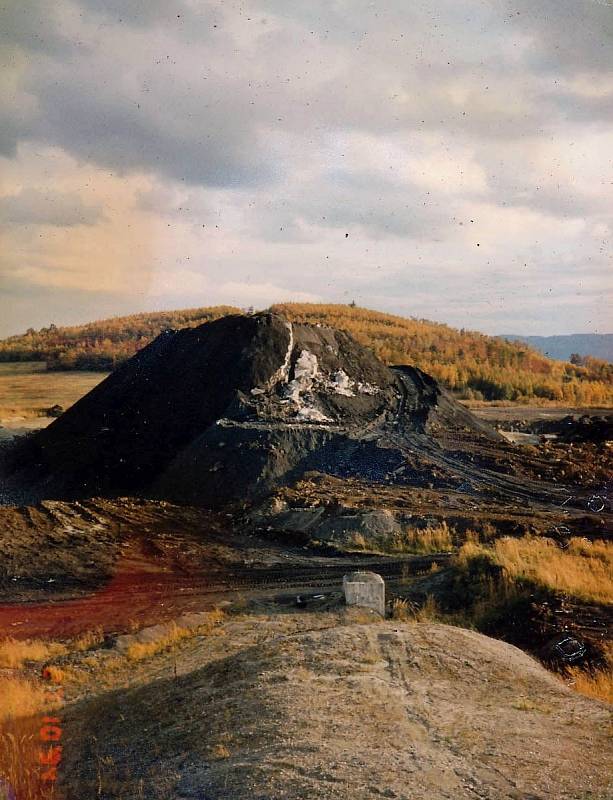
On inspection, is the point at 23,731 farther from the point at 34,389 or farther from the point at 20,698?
the point at 34,389

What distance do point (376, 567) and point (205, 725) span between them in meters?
8.75

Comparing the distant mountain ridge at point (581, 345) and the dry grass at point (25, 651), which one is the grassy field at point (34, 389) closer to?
the dry grass at point (25, 651)

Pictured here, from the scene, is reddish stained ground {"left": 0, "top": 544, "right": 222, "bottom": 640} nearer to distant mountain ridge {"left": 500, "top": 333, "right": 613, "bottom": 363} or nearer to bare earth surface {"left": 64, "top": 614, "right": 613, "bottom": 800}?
bare earth surface {"left": 64, "top": 614, "right": 613, "bottom": 800}

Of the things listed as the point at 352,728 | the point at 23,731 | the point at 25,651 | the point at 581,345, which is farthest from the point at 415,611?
the point at 581,345

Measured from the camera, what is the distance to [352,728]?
19.8 ft

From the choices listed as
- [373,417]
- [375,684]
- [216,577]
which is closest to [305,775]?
[375,684]

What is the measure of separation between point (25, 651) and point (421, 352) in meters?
49.8

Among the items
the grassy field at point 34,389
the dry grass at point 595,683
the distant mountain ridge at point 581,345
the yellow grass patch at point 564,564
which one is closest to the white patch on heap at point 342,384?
the yellow grass patch at point 564,564

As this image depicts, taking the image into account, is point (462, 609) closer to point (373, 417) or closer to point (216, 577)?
point (216, 577)

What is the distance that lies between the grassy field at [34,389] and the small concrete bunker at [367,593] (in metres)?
31.1

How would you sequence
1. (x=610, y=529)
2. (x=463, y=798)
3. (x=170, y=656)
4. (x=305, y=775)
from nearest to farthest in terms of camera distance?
1. (x=463, y=798)
2. (x=305, y=775)
3. (x=170, y=656)
4. (x=610, y=529)

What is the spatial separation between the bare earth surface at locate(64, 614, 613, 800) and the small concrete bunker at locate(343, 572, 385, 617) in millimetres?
2491

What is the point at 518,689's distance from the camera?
768 centimetres

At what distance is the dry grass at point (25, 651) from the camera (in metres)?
10.3
